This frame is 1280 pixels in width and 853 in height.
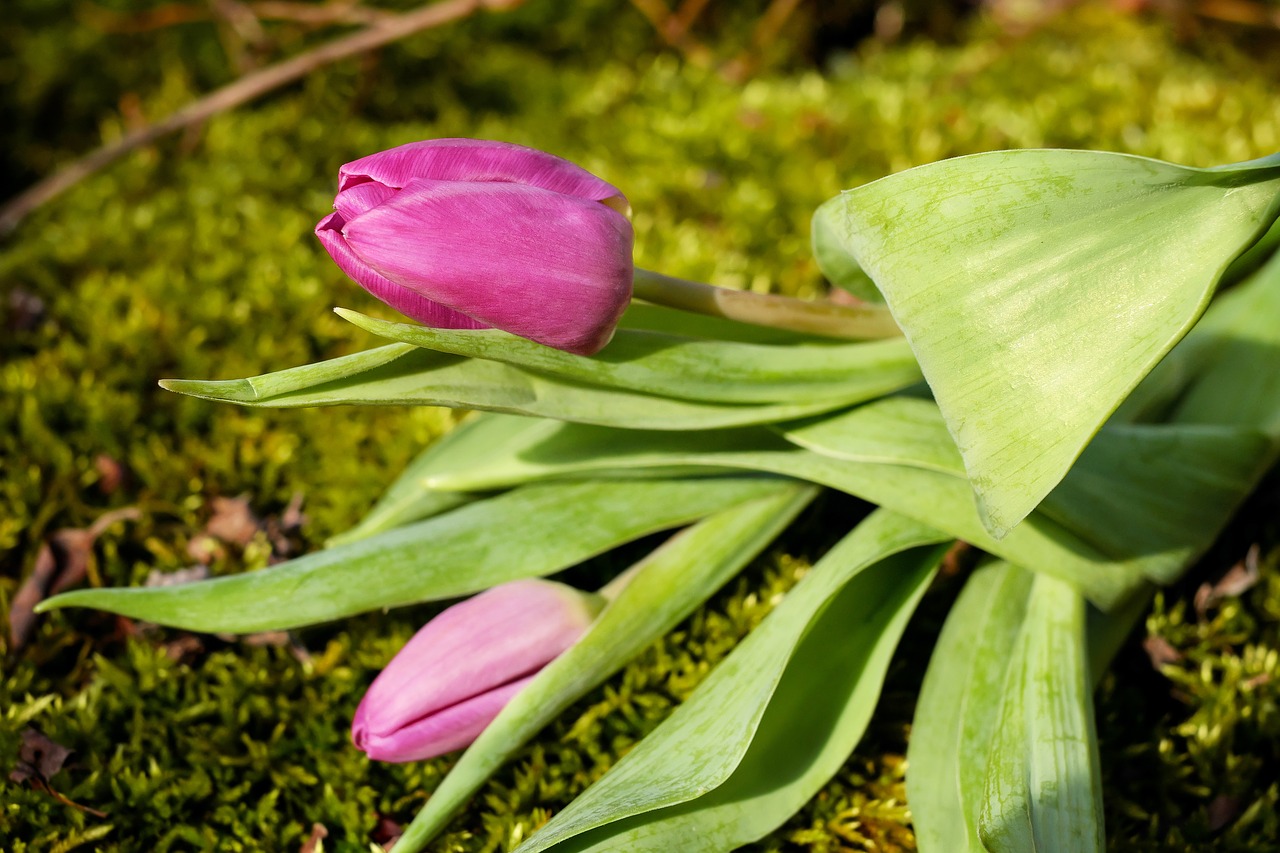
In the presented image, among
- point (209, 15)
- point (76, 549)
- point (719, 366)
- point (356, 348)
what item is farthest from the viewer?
point (209, 15)

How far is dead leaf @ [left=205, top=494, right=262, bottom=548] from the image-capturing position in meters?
1.42

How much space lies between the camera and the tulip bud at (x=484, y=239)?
0.80 meters

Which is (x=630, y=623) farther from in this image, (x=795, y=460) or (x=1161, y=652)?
(x=1161, y=652)

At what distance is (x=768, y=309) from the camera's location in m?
1.09

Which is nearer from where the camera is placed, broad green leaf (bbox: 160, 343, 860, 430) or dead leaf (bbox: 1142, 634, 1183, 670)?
broad green leaf (bbox: 160, 343, 860, 430)

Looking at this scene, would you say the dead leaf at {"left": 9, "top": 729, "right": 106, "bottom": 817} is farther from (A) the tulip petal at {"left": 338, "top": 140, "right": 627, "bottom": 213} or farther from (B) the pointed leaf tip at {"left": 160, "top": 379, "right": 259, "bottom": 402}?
(A) the tulip petal at {"left": 338, "top": 140, "right": 627, "bottom": 213}

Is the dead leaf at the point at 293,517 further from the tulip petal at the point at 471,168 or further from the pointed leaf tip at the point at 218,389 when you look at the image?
the tulip petal at the point at 471,168

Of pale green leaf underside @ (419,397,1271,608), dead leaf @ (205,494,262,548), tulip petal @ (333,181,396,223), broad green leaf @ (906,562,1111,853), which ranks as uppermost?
tulip petal @ (333,181,396,223)

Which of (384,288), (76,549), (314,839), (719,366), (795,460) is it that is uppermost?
(384,288)

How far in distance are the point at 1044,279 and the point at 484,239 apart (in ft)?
1.46

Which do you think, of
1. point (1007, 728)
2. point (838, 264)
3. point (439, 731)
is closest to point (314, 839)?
point (439, 731)

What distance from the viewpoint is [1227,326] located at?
4.31 feet

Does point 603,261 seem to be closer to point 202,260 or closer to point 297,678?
point 297,678

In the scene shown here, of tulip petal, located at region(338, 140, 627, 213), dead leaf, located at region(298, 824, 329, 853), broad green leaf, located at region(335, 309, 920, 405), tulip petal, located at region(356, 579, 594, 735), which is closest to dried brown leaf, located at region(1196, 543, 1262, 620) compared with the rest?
broad green leaf, located at region(335, 309, 920, 405)
